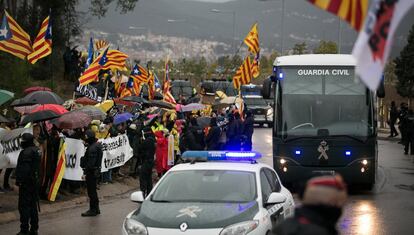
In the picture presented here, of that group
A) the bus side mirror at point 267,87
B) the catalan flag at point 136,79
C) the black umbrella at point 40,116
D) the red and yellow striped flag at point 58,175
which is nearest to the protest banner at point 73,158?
the red and yellow striped flag at point 58,175

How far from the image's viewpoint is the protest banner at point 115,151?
62.2 feet

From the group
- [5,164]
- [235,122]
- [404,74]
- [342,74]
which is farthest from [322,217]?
[404,74]

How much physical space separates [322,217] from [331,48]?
85.8m

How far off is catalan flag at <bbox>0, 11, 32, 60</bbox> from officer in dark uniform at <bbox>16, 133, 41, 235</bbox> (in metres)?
7.06

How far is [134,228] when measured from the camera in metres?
9.19

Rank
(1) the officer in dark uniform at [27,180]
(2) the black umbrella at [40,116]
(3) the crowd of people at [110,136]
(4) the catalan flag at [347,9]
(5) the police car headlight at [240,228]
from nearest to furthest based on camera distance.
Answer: (4) the catalan flag at [347,9] → (5) the police car headlight at [240,228] → (1) the officer in dark uniform at [27,180] → (3) the crowd of people at [110,136] → (2) the black umbrella at [40,116]

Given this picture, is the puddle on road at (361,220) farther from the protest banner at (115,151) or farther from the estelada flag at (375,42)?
the estelada flag at (375,42)

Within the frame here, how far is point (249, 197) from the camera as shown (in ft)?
32.6

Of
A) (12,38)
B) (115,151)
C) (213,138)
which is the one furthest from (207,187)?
(213,138)

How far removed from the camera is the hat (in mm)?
4730

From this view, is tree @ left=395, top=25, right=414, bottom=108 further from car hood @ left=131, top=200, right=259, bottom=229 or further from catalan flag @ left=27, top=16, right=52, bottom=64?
car hood @ left=131, top=200, right=259, bottom=229

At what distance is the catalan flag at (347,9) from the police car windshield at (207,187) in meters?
4.82

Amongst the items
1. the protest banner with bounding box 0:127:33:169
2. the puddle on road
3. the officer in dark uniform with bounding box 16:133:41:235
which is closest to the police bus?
the puddle on road

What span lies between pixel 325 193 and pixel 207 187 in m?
5.49
